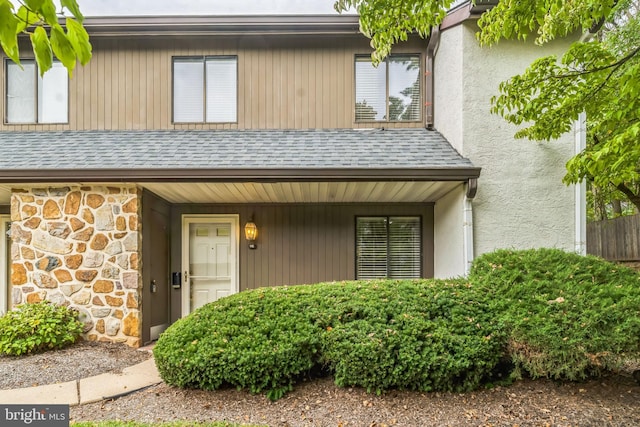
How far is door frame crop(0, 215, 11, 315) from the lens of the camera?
657 cm

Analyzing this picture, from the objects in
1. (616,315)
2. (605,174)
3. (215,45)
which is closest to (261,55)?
(215,45)

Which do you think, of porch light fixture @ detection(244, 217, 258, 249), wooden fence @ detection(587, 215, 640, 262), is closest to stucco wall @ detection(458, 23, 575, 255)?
porch light fixture @ detection(244, 217, 258, 249)

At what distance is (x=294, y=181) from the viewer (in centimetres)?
502

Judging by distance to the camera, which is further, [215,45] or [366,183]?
[215,45]

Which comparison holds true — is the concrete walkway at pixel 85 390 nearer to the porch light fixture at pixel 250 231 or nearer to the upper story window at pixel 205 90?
the porch light fixture at pixel 250 231

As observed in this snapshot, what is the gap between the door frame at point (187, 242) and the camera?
653 centimetres

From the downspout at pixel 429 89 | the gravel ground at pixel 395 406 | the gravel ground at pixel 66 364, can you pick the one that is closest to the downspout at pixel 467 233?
the gravel ground at pixel 395 406

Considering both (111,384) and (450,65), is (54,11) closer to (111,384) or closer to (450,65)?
(111,384)

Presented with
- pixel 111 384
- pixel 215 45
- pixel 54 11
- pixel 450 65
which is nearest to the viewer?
pixel 54 11

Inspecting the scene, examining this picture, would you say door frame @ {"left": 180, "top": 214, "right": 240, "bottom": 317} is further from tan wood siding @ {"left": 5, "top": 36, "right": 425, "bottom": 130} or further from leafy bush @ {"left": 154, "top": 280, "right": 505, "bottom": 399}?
leafy bush @ {"left": 154, "top": 280, "right": 505, "bottom": 399}

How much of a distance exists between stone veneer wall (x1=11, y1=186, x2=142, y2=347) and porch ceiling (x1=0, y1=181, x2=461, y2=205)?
277 mm

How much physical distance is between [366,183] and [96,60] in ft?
17.2

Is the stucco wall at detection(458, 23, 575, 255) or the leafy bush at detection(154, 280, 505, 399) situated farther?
the stucco wall at detection(458, 23, 575, 255)

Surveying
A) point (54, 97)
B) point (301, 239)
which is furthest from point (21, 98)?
point (301, 239)
